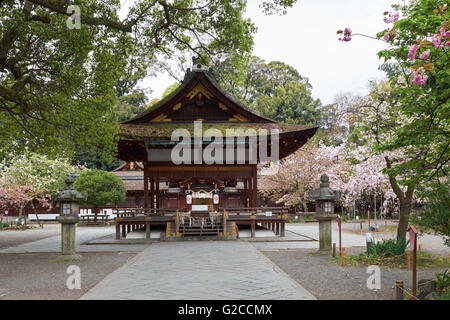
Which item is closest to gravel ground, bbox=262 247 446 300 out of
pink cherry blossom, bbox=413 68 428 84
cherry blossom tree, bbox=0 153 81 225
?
pink cherry blossom, bbox=413 68 428 84

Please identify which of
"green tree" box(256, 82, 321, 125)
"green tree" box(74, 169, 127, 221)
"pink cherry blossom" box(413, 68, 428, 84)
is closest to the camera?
"pink cherry blossom" box(413, 68, 428, 84)

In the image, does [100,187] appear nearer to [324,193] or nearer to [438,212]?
[324,193]

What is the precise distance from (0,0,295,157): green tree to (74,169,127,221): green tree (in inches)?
587

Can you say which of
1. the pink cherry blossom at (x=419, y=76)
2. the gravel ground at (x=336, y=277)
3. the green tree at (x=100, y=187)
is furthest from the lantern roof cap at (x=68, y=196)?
the green tree at (x=100, y=187)

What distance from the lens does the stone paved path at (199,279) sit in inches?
257

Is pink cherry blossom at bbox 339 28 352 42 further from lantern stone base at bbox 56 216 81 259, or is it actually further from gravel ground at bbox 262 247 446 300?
lantern stone base at bbox 56 216 81 259

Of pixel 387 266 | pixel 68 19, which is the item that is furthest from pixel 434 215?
pixel 68 19

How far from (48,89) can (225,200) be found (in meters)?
23.9

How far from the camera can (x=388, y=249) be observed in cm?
1006

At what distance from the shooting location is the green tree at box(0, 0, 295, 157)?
1172cm

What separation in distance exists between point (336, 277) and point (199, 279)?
2.93 meters

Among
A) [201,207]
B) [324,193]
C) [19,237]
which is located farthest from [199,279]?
[19,237]
